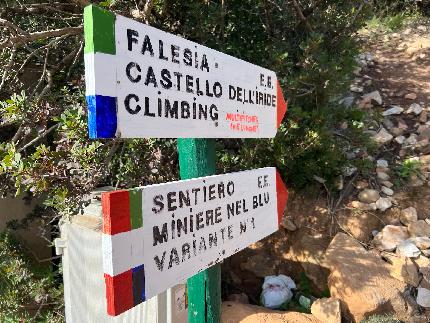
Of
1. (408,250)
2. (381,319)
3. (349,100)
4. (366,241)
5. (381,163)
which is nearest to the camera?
(381,319)

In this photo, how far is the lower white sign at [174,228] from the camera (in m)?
1.05

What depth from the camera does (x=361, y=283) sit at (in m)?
3.46

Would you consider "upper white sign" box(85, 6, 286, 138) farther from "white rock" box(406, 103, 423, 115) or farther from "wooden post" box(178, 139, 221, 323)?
"white rock" box(406, 103, 423, 115)

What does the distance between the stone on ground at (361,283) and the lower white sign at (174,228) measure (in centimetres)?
216

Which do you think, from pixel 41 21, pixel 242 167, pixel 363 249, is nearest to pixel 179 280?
pixel 242 167

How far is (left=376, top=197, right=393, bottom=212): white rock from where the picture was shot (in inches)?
162

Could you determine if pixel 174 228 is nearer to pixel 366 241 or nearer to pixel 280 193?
pixel 280 193

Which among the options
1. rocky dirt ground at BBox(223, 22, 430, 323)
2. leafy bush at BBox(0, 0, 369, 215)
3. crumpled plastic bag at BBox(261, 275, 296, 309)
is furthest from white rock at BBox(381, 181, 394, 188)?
crumpled plastic bag at BBox(261, 275, 296, 309)

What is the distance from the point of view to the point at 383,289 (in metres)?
3.41

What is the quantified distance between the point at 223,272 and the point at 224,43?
238cm

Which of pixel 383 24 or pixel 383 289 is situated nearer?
pixel 383 289

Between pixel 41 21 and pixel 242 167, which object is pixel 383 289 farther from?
pixel 41 21

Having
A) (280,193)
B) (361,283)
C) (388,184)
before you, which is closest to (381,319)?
(361,283)

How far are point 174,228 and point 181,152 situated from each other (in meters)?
0.52
